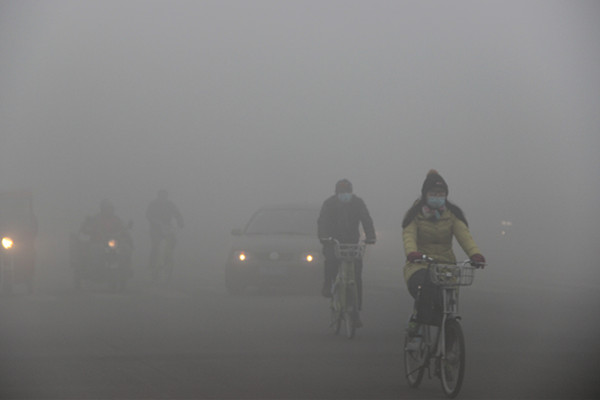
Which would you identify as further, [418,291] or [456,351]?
[418,291]

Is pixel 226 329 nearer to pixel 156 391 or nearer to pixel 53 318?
pixel 53 318

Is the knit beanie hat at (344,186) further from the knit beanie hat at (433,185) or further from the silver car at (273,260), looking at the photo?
the silver car at (273,260)

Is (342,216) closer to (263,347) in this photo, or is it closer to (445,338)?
(263,347)

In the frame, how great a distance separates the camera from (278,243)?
21.1m

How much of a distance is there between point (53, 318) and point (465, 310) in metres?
5.68

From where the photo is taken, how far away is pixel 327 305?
19047mm

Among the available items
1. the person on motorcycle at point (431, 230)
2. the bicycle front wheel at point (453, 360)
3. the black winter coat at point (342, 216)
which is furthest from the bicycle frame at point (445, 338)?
the black winter coat at point (342, 216)

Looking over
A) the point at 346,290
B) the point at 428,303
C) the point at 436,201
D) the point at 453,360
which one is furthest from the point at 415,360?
the point at 346,290

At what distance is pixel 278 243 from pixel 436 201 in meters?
11.4

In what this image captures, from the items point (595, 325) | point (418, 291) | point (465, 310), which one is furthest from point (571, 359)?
point (465, 310)

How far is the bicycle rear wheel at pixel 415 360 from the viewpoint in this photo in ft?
32.0

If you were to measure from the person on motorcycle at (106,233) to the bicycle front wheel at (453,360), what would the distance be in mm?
13442

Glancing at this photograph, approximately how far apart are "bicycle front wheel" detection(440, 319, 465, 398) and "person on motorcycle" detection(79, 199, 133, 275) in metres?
13.4

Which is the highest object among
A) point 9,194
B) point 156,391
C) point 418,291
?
point 9,194
